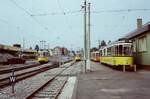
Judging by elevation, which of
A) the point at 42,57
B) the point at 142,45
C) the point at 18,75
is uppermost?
the point at 142,45

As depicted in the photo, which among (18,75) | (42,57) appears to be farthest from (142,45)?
(42,57)

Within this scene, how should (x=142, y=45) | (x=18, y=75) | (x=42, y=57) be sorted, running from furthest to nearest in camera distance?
(x=42, y=57)
(x=142, y=45)
(x=18, y=75)

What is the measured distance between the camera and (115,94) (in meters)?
14.9

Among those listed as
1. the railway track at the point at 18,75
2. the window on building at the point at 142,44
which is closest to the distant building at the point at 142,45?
the window on building at the point at 142,44

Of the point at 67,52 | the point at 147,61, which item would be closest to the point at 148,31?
the point at 147,61

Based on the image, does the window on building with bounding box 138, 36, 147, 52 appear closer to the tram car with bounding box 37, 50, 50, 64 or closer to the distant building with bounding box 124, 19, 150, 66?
the distant building with bounding box 124, 19, 150, 66

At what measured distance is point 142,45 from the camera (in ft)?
113

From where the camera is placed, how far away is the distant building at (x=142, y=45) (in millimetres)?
31250

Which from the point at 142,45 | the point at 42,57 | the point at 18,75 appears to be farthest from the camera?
the point at 42,57

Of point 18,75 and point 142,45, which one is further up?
point 142,45

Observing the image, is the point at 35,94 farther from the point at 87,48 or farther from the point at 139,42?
the point at 139,42

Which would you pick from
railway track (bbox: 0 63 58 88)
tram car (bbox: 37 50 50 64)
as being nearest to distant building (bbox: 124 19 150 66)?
railway track (bbox: 0 63 58 88)

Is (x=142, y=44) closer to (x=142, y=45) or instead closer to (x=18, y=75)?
(x=142, y=45)

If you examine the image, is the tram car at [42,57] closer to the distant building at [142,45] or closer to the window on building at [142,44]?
the distant building at [142,45]
